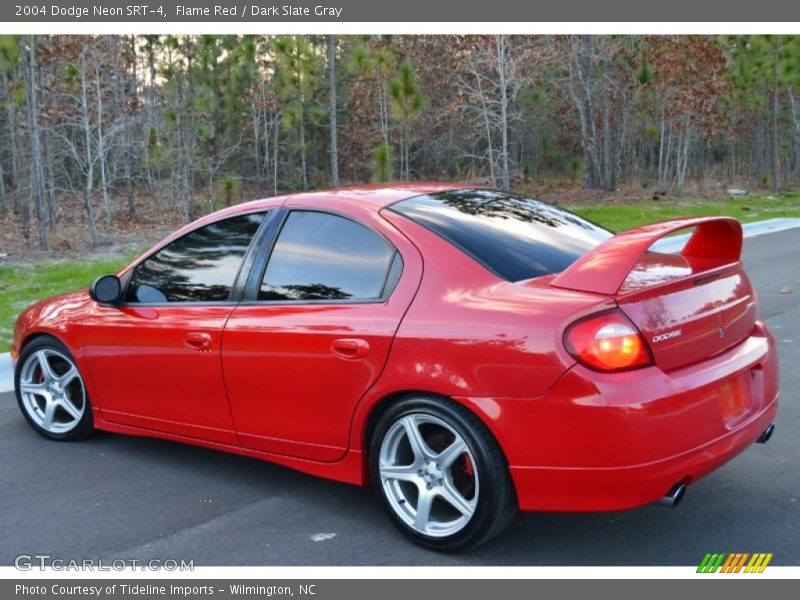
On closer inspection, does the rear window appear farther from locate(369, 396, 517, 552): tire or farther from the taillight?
locate(369, 396, 517, 552): tire

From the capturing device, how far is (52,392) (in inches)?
218

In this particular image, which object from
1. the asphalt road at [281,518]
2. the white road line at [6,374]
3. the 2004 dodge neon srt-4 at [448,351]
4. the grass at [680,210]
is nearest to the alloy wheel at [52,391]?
the asphalt road at [281,518]

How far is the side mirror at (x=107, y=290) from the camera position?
505 cm

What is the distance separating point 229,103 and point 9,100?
39.2ft

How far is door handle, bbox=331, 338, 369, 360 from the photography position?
12.6 ft

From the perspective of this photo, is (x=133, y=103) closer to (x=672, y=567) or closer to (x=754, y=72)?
(x=672, y=567)

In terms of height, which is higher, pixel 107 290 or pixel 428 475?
pixel 107 290

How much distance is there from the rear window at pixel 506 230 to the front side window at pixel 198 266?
95 centimetres

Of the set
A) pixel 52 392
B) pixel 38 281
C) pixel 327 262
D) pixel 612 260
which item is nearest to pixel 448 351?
pixel 612 260

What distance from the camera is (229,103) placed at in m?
31.6

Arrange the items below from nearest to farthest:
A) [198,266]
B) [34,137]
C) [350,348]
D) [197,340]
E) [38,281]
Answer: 1. [350,348]
2. [197,340]
3. [198,266]
4. [38,281]
5. [34,137]

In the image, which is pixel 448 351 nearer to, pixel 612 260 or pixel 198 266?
pixel 612 260

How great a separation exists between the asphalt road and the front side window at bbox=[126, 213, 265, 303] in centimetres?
101

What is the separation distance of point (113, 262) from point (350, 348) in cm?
1193
